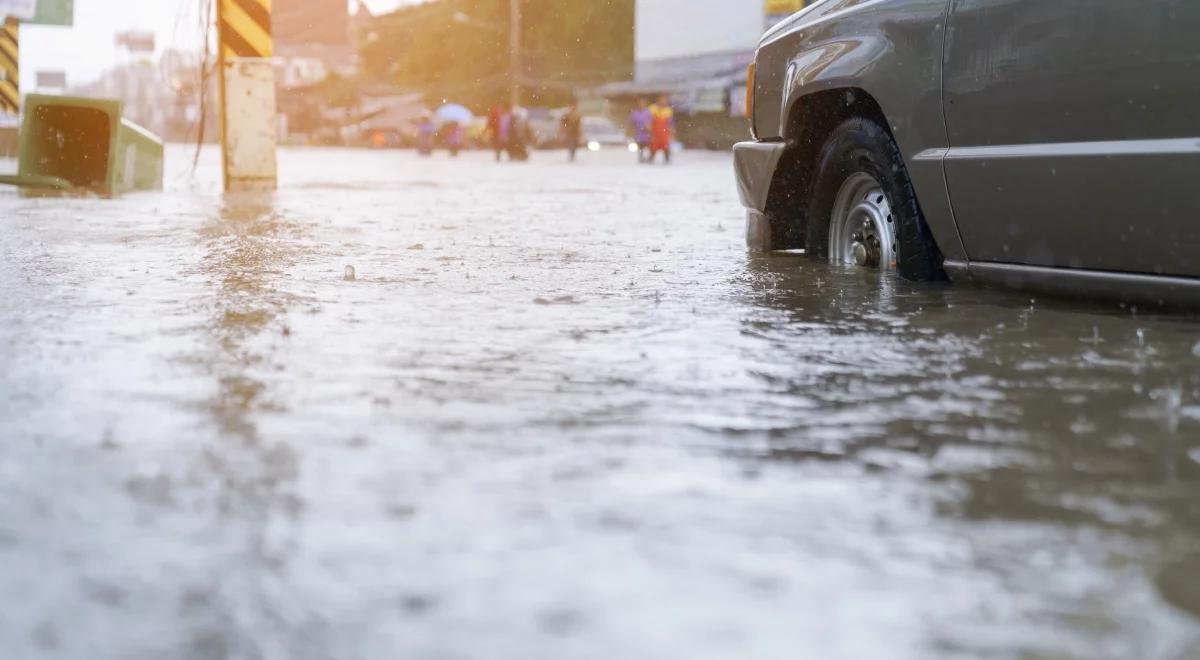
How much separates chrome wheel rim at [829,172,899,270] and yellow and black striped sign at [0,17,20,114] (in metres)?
17.0

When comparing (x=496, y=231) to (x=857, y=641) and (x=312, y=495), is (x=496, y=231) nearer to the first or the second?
(x=312, y=495)

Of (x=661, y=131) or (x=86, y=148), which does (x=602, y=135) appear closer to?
(x=661, y=131)

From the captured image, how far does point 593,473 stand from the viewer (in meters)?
3.17

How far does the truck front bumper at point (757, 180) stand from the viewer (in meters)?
7.41

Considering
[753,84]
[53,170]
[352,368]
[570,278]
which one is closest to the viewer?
[352,368]

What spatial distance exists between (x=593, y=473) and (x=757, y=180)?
461 centimetres

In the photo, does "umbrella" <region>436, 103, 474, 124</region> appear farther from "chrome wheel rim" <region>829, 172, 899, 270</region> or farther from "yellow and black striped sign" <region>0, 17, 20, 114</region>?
"chrome wheel rim" <region>829, 172, 899, 270</region>

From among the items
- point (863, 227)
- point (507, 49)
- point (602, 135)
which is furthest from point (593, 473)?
point (507, 49)

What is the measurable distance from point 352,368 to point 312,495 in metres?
1.49

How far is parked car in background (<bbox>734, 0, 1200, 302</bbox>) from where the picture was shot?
15.7ft

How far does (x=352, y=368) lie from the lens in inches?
175

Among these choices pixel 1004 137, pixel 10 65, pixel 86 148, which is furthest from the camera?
pixel 10 65

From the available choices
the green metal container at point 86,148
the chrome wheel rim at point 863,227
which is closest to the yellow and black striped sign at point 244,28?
the green metal container at point 86,148

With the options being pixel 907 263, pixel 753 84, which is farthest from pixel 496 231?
pixel 907 263
